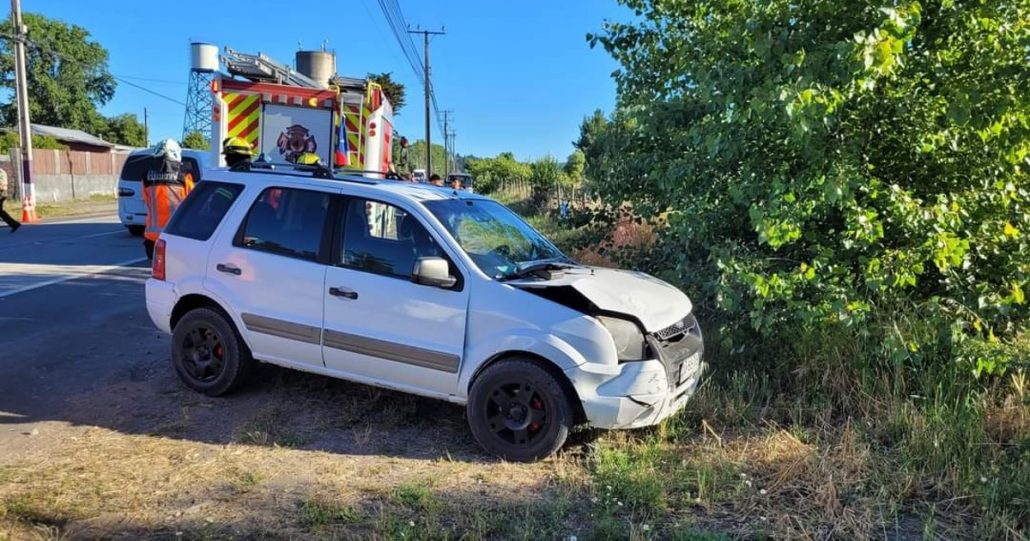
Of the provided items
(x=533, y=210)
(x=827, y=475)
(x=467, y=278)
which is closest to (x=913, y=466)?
(x=827, y=475)

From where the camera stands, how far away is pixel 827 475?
4012 millimetres

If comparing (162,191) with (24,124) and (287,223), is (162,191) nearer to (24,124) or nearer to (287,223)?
(287,223)

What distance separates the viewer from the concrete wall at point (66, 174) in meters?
30.8

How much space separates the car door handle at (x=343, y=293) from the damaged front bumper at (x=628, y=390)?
5.15 ft

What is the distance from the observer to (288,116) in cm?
1021

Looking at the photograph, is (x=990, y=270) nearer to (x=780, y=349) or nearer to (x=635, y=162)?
(x=780, y=349)

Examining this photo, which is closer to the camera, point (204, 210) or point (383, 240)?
point (383, 240)

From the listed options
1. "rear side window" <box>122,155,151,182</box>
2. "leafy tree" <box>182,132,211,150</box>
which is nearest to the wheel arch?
"rear side window" <box>122,155,151,182</box>

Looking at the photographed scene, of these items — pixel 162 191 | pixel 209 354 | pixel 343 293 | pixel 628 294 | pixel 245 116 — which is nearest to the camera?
pixel 628 294

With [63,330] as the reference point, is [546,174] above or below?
above

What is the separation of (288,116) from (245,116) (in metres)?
0.59

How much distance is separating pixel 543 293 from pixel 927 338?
2695 mm

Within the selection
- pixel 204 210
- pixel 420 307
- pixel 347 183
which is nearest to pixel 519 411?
pixel 420 307

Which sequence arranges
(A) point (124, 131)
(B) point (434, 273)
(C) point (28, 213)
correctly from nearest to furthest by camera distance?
(B) point (434, 273) < (C) point (28, 213) < (A) point (124, 131)
